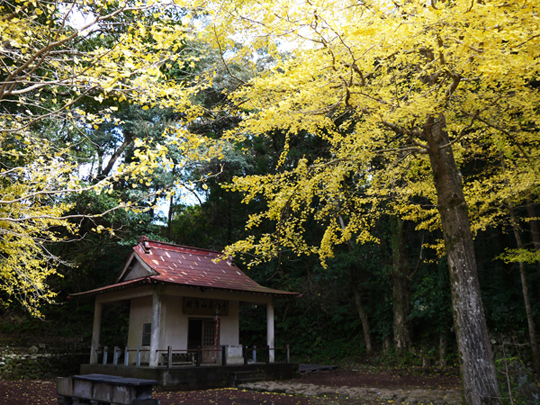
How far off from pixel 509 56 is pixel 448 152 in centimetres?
252

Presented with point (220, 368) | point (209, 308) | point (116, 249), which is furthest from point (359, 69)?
point (116, 249)

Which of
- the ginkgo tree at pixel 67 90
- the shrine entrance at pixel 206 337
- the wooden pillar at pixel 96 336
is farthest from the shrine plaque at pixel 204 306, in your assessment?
the ginkgo tree at pixel 67 90

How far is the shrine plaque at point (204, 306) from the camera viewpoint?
13.4 meters

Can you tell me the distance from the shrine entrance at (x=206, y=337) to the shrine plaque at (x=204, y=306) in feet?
1.23

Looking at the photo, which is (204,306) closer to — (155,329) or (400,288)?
(155,329)

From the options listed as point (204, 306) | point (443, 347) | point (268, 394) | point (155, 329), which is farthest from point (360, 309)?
point (155, 329)

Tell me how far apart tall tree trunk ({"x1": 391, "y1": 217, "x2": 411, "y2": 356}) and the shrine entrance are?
21.5 ft

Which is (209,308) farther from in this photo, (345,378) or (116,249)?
(116,249)

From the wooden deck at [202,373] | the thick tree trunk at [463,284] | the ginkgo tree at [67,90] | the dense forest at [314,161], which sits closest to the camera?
the ginkgo tree at [67,90]

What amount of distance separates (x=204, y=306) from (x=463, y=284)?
954cm

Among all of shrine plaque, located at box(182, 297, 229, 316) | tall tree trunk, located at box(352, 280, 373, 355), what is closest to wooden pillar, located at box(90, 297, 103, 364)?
shrine plaque, located at box(182, 297, 229, 316)

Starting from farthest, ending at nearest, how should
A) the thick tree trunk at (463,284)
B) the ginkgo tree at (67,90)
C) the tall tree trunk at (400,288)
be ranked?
the tall tree trunk at (400,288) → the thick tree trunk at (463,284) → the ginkgo tree at (67,90)

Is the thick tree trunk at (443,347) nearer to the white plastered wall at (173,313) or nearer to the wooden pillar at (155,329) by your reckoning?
the white plastered wall at (173,313)

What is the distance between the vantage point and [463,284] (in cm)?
627
